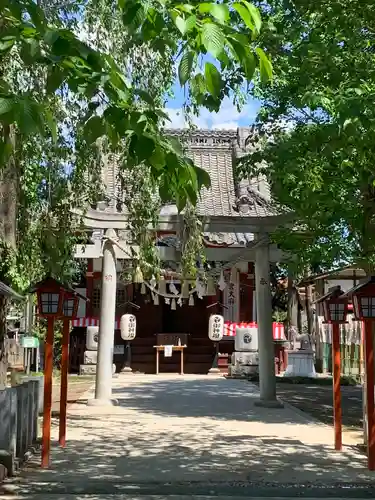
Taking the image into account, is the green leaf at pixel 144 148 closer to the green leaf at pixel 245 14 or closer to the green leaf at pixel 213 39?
the green leaf at pixel 213 39

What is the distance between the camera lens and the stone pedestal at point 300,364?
884 inches

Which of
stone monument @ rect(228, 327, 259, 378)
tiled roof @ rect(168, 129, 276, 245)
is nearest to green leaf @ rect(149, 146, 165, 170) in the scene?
tiled roof @ rect(168, 129, 276, 245)

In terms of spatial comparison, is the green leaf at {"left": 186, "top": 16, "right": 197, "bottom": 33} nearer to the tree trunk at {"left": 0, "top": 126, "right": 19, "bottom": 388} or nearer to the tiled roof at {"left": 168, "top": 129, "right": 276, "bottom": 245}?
the tree trunk at {"left": 0, "top": 126, "right": 19, "bottom": 388}

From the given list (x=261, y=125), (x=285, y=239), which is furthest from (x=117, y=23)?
→ (x=285, y=239)

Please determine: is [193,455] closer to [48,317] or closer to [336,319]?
[48,317]

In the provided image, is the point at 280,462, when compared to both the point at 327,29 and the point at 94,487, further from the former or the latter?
the point at 327,29

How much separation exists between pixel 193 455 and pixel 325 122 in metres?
4.53

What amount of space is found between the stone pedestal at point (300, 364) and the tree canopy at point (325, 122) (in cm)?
1193

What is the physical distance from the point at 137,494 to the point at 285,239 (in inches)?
211

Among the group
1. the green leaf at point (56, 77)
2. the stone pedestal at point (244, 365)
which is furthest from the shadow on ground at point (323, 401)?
the green leaf at point (56, 77)

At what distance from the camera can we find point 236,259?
1476cm

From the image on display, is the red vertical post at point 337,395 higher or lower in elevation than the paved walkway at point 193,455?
higher

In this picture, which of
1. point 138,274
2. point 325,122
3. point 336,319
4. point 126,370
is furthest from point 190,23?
point 126,370

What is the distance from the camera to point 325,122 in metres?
7.98
